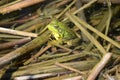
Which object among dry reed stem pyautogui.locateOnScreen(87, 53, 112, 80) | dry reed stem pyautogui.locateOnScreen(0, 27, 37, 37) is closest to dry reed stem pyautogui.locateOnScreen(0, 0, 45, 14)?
dry reed stem pyautogui.locateOnScreen(0, 27, 37, 37)

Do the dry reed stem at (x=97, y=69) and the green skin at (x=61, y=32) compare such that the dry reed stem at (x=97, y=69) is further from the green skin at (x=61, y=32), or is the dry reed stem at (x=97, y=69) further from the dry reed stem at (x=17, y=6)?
the dry reed stem at (x=17, y=6)

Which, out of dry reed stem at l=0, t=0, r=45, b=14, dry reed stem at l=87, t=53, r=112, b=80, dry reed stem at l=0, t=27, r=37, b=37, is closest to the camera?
dry reed stem at l=87, t=53, r=112, b=80

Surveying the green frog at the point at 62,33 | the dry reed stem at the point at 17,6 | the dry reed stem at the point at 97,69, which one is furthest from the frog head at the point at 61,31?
the dry reed stem at the point at 97,69

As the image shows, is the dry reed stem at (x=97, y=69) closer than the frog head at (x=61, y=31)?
Yes

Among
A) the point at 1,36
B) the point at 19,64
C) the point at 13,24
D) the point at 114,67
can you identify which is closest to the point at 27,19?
the point at 13,24

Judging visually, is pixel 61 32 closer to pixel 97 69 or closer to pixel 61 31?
pixel 61 31

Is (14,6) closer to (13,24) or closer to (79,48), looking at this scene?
(13,24)

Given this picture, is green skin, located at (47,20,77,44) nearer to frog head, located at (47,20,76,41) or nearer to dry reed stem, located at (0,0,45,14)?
frog head, located at (47,20,76,41)
